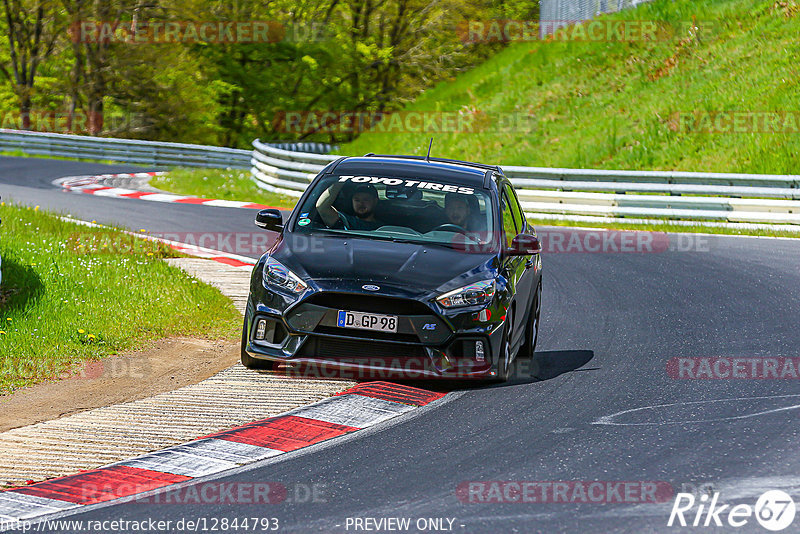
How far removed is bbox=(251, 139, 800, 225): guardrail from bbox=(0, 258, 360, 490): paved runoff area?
44.1ft

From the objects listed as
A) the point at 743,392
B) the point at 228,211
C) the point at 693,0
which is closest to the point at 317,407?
the point at 743,392

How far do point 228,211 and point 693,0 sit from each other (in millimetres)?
18337

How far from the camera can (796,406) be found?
24.2ft

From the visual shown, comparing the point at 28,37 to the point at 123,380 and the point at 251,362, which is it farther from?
the point at 251,362

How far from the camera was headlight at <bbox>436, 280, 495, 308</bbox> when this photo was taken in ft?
25.2

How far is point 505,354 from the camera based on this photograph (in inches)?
314

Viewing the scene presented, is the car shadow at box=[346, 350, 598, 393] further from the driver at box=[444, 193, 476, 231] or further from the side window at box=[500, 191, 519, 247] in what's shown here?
the driver at box=[444, 193, 476, 231]

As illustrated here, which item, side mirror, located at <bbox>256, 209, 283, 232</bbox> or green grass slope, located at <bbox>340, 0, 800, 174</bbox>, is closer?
side mirror, located at <bbox>256, 209, 283, 232</bbox>

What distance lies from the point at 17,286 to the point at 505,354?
5240 mm

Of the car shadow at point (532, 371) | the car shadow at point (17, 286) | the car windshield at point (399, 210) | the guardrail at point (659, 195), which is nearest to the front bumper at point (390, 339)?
the car shadow at point (532, 371)

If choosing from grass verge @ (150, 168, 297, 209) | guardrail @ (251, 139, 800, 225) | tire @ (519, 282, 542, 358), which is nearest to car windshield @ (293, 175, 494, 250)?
tire @ (519, 282, 542, 358)

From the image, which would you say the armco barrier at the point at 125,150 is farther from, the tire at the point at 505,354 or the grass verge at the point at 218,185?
the tire at the point at 505,354

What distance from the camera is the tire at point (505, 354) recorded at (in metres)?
7.90

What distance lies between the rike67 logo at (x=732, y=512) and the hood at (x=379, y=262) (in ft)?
9.33
